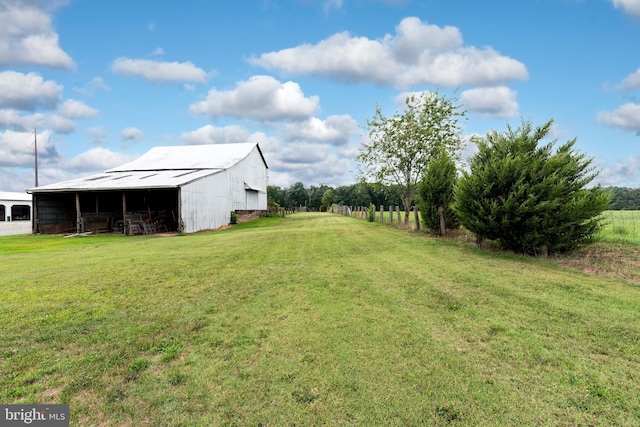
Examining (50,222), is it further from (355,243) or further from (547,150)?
(547,150)

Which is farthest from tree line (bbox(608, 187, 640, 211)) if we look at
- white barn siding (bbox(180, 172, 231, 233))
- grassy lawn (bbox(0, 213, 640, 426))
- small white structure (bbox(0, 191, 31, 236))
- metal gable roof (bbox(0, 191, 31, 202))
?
metal gable roof (bbox(0, 191, 31, 202))

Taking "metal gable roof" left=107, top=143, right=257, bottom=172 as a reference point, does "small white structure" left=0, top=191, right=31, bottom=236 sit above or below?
below

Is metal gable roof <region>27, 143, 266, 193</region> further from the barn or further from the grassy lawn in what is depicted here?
the grassy lawn

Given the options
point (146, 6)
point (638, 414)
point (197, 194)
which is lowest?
point (638, 414)

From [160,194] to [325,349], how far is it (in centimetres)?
2203

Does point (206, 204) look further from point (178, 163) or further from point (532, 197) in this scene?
point (532, 197)

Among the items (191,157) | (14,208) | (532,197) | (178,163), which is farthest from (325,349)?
(14,208)

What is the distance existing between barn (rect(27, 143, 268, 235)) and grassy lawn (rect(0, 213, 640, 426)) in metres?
11.8

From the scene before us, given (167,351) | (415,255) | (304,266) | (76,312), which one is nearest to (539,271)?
(415,255)

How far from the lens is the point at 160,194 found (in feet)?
70.8

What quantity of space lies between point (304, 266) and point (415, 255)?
3.13 meters

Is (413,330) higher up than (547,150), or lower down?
lower down

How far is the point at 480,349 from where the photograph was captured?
2.97 metres

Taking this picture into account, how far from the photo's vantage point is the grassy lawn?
7.06 ft
